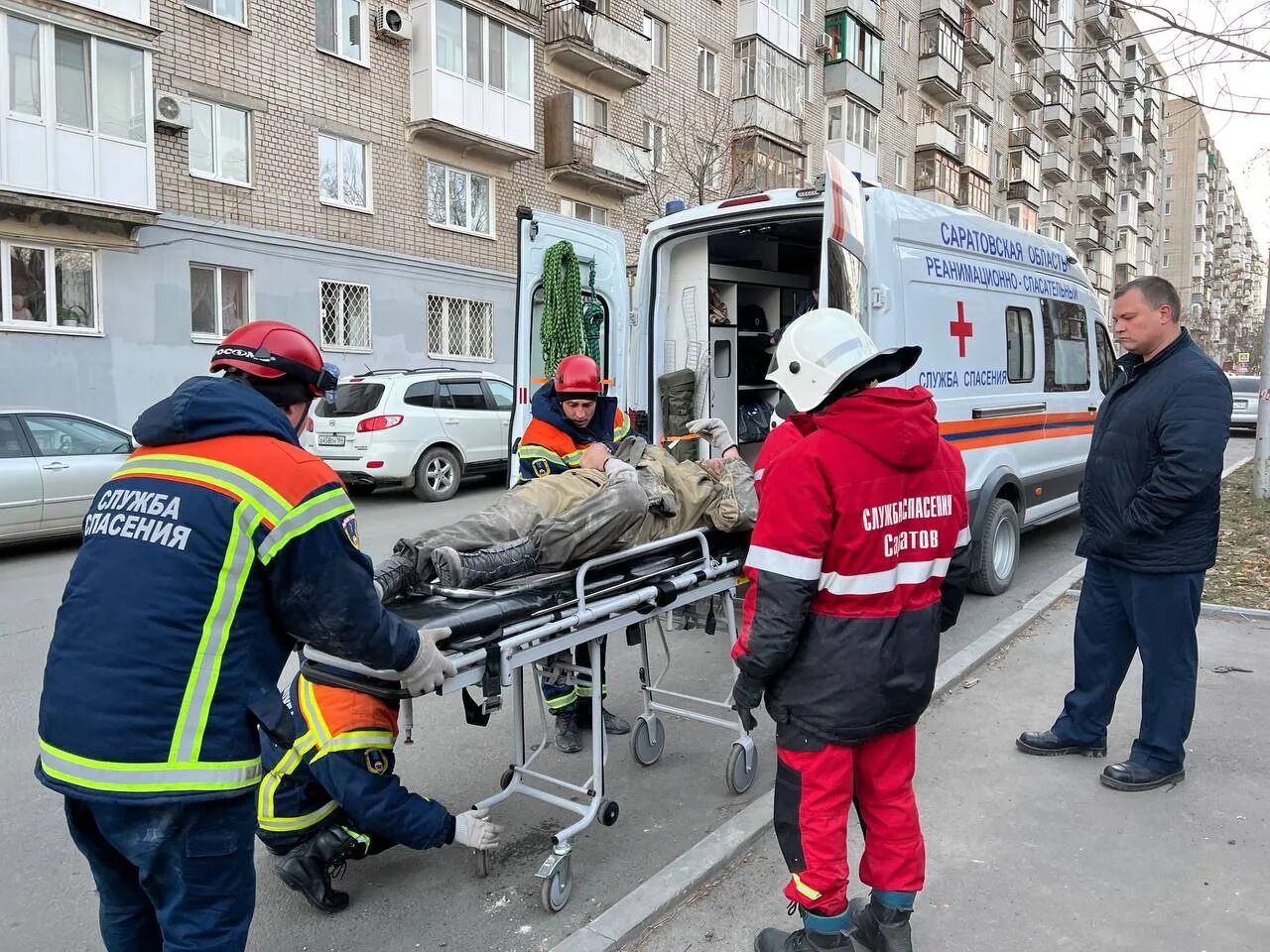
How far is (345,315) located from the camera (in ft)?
59.0

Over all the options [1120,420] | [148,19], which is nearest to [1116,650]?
[1120,420]

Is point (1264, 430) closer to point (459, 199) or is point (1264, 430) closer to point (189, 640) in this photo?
point (189, 640)

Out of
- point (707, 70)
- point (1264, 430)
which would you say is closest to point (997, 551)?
point (1264, 430)

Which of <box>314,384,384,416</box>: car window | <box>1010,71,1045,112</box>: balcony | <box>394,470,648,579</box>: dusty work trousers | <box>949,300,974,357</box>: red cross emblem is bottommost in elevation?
<box>394,470,648,579</box>: dusty work trousers

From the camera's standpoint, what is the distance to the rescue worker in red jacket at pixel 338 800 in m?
2.86

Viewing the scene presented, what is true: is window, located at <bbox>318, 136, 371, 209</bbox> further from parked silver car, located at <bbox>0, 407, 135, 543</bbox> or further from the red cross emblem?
the red cross emblem

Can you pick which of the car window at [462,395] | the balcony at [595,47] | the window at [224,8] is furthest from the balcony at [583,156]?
the car window at [462,395]

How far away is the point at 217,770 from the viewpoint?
6.41ft

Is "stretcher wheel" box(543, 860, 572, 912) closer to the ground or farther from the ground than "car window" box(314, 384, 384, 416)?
closer to the ground

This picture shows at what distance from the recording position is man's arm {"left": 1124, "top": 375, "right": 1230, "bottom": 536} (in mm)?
3535

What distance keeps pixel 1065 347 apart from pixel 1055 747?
15.5 ft

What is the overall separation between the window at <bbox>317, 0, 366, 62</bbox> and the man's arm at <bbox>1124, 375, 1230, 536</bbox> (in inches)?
696

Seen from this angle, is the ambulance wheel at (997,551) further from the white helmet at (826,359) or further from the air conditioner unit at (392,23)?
the air conditioner unit at (392,23)

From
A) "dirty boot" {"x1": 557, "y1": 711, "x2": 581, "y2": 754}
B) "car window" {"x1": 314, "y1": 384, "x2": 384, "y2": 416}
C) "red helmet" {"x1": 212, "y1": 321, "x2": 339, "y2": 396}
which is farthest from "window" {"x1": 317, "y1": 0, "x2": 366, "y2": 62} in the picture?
"red helmet" {"x1": 212, "y1": 321, "x2": 339, "y2": 396}
